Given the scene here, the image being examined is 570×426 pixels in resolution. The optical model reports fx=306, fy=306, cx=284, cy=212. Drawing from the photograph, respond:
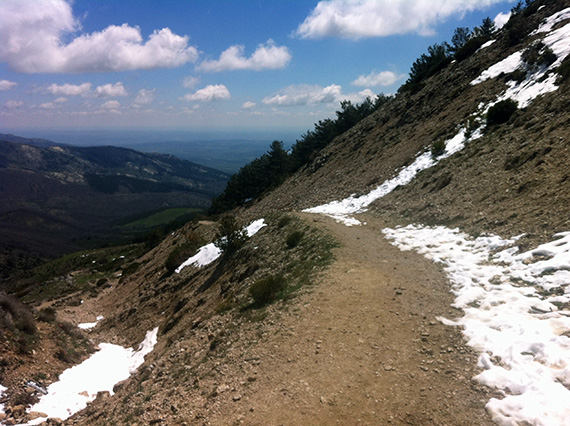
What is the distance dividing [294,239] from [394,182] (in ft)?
35.2

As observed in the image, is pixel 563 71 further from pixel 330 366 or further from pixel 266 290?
pixel 330 366

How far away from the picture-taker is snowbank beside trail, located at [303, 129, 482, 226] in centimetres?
1939

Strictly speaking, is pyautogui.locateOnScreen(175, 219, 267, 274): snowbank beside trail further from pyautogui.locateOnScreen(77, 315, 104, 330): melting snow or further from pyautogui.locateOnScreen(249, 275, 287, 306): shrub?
pyautogui.locateOnScreen(249, 275, 287, 306): shrub

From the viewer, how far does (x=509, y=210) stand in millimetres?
10828

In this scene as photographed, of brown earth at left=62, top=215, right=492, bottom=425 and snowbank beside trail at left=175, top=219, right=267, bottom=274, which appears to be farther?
snowbank beside trail at left=175, top=219, right=267, bottom=274

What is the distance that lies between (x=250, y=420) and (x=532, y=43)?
30942mm

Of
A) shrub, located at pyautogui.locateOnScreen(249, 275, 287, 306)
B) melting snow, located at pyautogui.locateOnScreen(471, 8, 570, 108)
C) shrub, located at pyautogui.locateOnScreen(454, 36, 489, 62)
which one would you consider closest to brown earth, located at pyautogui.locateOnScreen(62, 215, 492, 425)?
shrub, located at pyautogui.locateOnScreen(249, 275, 287, 306)

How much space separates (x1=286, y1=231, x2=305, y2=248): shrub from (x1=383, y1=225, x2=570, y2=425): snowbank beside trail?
5921 millimetres

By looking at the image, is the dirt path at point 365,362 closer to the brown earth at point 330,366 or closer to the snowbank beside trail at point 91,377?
the brown earth at point 330,366

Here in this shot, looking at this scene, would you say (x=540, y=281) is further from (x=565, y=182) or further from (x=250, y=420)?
(x=250, y=420)

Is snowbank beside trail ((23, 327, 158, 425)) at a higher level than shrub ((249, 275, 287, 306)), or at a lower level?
lower

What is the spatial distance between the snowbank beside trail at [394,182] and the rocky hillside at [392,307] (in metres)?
0.15

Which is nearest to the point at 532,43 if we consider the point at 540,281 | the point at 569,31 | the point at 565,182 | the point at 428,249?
the point at 569,31

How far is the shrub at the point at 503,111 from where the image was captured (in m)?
17.6
